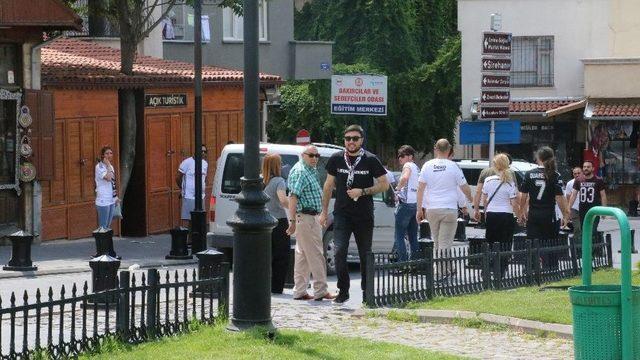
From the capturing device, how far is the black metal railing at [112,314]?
10.5 metres

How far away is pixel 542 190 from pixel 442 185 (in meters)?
1.83

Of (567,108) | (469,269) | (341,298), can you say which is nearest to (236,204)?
(469,269)

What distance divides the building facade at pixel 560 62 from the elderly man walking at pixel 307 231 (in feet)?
93.0

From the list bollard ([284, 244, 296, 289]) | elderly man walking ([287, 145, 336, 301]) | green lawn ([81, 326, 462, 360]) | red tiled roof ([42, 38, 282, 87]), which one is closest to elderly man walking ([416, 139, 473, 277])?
bollard ([284, 244, 296, 289])

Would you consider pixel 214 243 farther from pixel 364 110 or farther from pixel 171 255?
pixel 364 110

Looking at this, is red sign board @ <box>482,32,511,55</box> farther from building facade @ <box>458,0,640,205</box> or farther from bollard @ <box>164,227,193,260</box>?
building facade @ <box>458,0,640,205</box>

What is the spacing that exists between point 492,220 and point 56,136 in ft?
32.9

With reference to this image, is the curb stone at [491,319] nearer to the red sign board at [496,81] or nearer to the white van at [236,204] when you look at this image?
the white van at [236,204]

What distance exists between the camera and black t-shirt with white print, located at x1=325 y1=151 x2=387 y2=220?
1481 cm

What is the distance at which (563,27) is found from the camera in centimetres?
4484

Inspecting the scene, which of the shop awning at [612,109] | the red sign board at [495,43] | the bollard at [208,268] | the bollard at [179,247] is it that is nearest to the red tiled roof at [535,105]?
the shop awning at [612,109]

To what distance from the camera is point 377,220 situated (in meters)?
20.6

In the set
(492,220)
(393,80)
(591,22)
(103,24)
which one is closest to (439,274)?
(492,220)

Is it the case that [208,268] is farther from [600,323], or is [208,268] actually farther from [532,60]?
[532,60]
